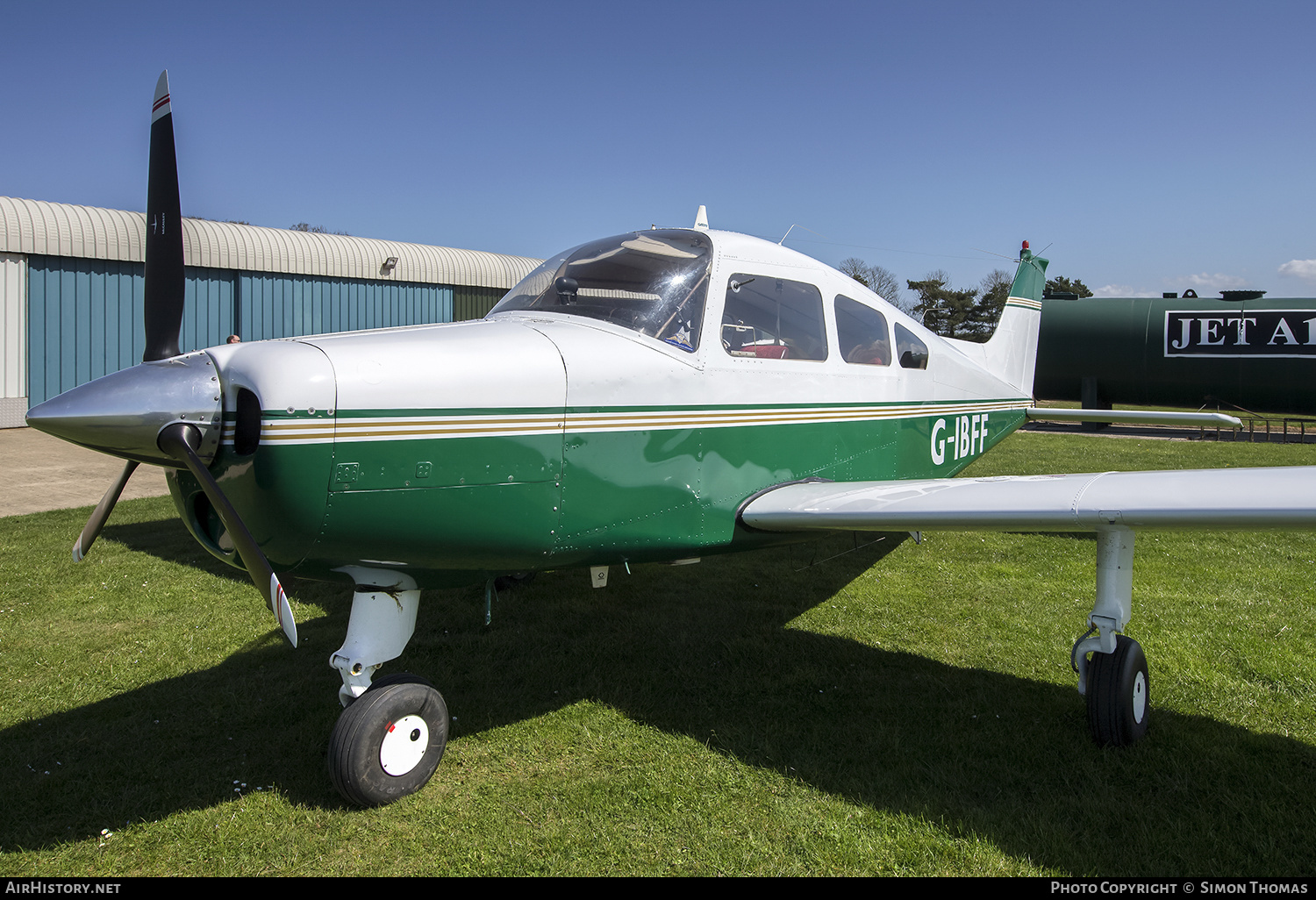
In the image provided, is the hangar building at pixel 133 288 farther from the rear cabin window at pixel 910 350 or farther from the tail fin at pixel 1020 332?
the rear cabin window at pixel 910 350

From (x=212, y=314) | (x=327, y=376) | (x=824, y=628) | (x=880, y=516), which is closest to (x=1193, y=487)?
(x=880, y=516)

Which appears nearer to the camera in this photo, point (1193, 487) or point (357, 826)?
point (357, 826)

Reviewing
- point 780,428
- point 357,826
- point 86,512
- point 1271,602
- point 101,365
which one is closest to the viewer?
point 357,826

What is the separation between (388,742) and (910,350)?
161 inches

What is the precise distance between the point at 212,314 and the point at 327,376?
17710 millimetres

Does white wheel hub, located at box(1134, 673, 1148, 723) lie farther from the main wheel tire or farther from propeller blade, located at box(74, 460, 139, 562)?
propeller blade, located at box(74, 460, 139, 562)

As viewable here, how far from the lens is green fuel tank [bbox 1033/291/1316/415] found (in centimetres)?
1783

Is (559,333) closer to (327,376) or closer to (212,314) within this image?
(327,376)

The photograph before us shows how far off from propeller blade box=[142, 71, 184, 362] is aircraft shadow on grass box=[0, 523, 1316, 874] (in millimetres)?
1807

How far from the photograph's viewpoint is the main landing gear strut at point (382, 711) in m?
3.22

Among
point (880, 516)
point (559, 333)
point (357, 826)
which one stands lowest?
point (357, 826)

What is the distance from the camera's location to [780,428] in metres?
4.41

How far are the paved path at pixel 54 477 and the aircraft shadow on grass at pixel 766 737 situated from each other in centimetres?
536

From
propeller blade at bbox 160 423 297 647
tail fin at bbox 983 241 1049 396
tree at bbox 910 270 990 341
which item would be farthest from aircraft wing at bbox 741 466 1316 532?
tree at bbox 910 270 990 341
